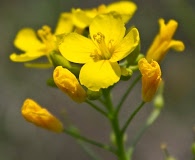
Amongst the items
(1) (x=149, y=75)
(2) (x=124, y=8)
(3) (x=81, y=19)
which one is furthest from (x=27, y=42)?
(1) (x=149, y=75)

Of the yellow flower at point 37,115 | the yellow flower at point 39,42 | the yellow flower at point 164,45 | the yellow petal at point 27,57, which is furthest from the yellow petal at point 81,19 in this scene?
the yellow flower at point 37,115

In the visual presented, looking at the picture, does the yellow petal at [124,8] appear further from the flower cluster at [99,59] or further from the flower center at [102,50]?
the flower center at [102,50]

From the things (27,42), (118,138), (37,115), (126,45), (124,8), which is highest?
(126,45)

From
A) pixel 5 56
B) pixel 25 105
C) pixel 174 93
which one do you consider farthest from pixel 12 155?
pixel 25 105

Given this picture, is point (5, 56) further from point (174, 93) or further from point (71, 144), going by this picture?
point (174, 93)

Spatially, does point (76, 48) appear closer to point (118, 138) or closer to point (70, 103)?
point (118, 138)

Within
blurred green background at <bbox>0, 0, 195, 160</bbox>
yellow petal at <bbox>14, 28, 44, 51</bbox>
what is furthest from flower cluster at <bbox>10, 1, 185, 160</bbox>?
blurred green background at <bbox>0, 0, 195, 160</bbox>

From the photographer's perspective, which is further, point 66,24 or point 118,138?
point 66,24
